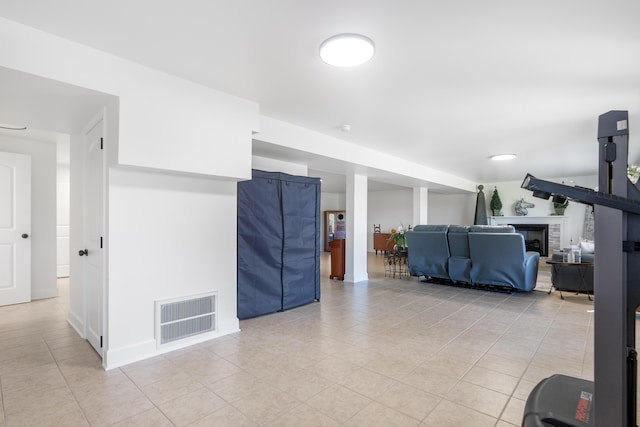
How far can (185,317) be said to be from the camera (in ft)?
9.98

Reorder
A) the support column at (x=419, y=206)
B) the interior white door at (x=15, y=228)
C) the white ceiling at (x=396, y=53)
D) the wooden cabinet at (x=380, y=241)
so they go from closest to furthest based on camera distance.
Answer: the white ceiling at (x=396, y=53)
the interior white door at (x=15, y=228)
the support column at (x=419, y=206)
the wooden cabinet at (x=380, y=241)

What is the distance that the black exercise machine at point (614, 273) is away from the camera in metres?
1.21

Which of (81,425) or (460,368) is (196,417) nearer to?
(81,425)

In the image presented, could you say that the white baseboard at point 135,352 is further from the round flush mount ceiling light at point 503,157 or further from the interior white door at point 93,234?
the round flush mount ceiling light at point 503,157

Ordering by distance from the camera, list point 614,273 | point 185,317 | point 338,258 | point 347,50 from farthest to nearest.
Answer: point 338,258
point 185,317
point 347,50
point 614,273

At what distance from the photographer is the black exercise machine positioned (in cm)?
121

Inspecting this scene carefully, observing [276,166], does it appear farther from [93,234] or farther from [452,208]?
[452,208]

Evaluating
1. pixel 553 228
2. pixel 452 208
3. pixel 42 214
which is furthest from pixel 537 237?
pixel 42 214

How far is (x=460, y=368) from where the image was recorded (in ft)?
8.41

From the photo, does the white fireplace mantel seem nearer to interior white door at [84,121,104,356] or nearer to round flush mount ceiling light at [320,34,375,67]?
round flush mount ceiling light at [320,34,375,67]

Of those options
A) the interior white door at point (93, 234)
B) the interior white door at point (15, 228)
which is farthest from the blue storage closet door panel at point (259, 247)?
the interior white door at point (15, 228)

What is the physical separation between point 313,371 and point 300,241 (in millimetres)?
2146

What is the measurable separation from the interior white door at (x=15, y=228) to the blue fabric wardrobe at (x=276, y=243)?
3.28 meters

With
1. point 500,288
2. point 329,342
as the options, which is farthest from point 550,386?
point 500,288
